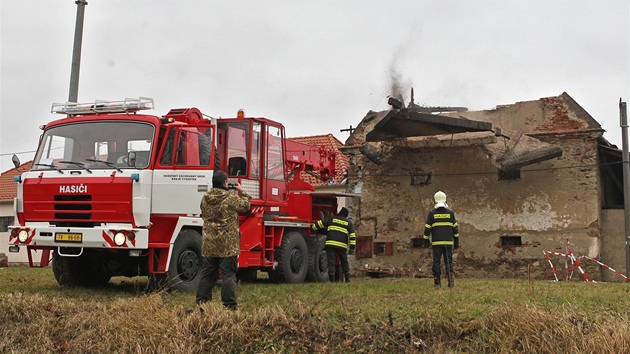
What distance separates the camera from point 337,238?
45.7ft

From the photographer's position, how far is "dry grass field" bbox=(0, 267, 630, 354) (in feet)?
22.0

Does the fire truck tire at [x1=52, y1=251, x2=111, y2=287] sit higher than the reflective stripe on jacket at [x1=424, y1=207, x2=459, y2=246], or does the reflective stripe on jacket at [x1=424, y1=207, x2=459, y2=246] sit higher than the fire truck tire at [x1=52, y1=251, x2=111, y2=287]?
the reflective stripe on jacket at [x1=424, y1=207, x2=459, y2=246]

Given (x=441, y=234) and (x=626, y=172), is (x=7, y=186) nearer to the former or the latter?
(x=441, y=234)

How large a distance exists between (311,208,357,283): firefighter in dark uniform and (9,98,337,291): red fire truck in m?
1.91

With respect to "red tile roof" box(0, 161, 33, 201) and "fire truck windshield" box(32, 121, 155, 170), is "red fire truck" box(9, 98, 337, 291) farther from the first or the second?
"red tile roof" box(0, 161, 33, 201)

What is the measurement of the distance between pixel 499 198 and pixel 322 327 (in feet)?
40.9

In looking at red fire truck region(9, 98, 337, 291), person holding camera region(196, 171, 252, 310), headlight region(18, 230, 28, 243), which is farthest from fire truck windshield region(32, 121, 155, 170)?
person holding camera region(196, 171, 252, 310)

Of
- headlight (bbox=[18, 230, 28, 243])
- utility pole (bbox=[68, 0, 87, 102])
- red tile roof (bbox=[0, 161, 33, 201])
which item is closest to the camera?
headlight (bbox=[18, 230, 28, 243])

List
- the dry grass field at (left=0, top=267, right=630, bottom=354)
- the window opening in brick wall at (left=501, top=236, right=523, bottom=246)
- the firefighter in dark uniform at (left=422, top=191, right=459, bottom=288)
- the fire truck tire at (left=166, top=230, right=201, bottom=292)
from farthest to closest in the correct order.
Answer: the window opening in brick wall at (left=501, top=236, right=523, bottom=246) → the firefighter in dark uniform at (left=422, top=191, right=459, bottom=288) → the fire truck tire at (left=166, top=230, right=201, bottom=292) → the dry grass field at (left=0, top=267, right=630, bottom=354)

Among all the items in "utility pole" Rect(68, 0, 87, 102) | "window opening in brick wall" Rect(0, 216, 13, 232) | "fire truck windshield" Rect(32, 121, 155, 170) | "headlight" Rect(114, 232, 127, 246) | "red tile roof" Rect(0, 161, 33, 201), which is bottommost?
"headlight" Rect(114, 232, 127, 246)

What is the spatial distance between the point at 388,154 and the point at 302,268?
6.70 metres

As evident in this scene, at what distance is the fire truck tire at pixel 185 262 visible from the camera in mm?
10625

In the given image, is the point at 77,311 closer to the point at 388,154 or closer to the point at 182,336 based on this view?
the point at 182,336

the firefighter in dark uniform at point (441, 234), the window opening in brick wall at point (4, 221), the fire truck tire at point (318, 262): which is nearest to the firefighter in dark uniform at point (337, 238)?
the fire truck tire at point (318, 262)
